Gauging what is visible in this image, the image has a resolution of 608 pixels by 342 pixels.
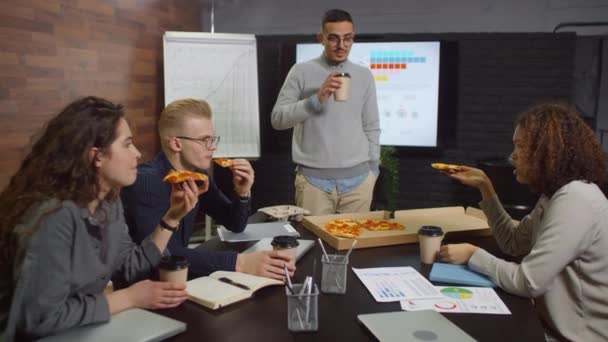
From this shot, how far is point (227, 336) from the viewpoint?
1.18 meters

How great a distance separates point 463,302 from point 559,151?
578 mm

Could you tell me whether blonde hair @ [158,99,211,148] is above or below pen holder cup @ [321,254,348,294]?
above

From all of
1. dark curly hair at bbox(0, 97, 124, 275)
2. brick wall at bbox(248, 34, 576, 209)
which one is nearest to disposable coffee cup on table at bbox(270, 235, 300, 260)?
dark curly hair at bbox(0, 97, 124, 275)

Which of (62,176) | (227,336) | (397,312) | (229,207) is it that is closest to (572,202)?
(397,312)

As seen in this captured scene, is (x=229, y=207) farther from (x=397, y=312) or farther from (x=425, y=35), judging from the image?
(x=425, y=35)

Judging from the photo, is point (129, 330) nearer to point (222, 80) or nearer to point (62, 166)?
point (62, 166)

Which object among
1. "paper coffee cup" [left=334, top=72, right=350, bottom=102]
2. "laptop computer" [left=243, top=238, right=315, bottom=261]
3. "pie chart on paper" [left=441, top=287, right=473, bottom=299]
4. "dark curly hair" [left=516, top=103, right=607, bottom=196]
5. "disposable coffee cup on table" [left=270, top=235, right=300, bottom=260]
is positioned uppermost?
"paper coffee cup" [left=334, top=72, right=350, bottom=102]

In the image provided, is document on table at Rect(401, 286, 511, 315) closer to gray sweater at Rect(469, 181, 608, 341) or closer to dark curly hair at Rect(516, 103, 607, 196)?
gray sweater at Rect(469, 181, 608, 341)

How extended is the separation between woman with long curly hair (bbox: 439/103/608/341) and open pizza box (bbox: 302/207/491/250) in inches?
10.4

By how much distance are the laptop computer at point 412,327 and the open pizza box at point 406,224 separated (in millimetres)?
605

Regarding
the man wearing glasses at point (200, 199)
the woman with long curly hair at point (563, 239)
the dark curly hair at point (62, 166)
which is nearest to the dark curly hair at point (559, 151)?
Result: the woman with long curly hair at point (563, 239)

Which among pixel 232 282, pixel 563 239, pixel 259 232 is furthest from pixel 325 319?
pixel 259 232

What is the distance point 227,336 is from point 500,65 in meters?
3.86

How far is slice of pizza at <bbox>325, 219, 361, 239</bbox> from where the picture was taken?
6.30 feet
